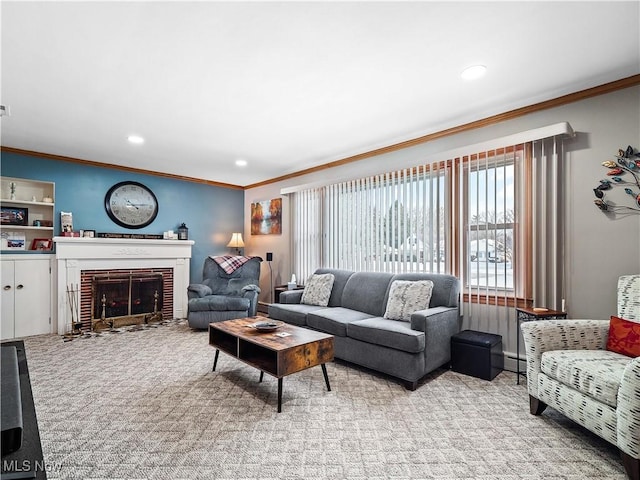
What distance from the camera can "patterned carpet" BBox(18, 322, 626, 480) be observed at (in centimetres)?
175

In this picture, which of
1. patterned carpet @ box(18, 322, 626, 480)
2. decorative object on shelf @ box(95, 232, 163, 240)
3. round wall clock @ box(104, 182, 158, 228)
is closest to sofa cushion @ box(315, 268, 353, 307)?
patterned carpet @ box(18, 322, 626, 480)

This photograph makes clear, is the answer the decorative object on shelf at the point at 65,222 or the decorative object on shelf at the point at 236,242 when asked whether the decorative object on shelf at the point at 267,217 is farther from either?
the decorative object on shelf at the point at 65,222

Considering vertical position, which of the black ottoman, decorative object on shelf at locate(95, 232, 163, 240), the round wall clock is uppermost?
the round wall clock

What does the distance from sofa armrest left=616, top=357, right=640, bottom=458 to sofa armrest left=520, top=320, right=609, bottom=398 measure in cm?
57

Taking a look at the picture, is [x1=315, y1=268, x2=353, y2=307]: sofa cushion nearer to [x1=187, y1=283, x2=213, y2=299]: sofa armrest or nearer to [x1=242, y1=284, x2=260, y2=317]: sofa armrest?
[x1=242, y1=284, x2=260, y2=317]: sofa armrest

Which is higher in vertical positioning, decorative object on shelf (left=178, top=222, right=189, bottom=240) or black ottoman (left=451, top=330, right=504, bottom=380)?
decorative object on shelf (left=178, top=222, right=189, bottom=240)

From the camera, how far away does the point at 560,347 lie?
7.39ft

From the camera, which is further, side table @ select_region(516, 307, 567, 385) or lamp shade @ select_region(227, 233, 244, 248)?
lamp shade @ select_region(227, 233, 244, 248)

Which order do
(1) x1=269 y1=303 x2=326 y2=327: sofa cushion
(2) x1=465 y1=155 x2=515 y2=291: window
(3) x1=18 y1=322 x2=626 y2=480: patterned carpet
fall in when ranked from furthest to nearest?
1. (1) x1=269 y1=303 x2=326 y2=327: sofa cushion
2. (2) x1=465 y1=155 x2=515 y2=291: window
3. (3) x1=18 y1=322 x2=626 y2=480: patterned carpet

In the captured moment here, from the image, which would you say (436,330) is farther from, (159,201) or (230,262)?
(159,201)

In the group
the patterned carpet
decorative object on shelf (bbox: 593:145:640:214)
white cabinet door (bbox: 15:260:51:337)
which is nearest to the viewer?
the patterned carpet

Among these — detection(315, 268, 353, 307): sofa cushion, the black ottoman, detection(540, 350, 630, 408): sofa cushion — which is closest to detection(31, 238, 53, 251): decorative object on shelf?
detection(315, 268, 353, 307): sofa cushion

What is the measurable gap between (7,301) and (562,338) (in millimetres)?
5936

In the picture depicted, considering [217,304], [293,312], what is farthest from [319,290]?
[217,304]
